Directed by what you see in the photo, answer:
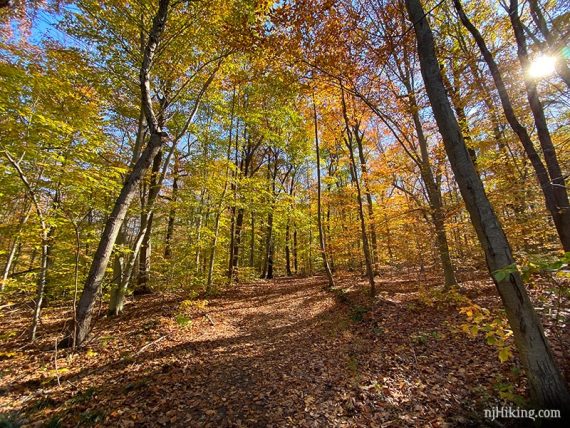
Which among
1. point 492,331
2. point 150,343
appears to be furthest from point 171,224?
point 492,331

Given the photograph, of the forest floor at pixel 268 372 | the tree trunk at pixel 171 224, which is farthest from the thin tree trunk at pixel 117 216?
the tree trunk at pixel 171 224

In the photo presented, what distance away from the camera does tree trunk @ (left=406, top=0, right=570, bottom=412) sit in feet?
8.45

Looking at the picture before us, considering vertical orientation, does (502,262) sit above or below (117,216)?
below

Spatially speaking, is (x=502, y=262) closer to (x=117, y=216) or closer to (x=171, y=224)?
(x=117, y=216)

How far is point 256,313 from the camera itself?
8.63m

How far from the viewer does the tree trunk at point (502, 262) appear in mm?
2576

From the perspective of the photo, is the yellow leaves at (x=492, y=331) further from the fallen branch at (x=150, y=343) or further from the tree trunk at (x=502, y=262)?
the fallen branch at (x=150, y=343)

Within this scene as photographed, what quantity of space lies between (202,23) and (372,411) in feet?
32.7

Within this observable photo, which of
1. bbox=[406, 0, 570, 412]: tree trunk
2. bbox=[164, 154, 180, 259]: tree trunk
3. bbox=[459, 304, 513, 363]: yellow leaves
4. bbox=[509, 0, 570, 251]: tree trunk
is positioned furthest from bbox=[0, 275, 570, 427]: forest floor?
bbox=[164, 154, 180, 259]: tree trunk

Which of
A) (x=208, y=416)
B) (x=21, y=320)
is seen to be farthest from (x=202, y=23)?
(x=21, y=320)

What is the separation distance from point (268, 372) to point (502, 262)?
4.19 meters

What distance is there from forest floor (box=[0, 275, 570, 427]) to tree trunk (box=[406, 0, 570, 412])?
46 centimetres

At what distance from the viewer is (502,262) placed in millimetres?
2754

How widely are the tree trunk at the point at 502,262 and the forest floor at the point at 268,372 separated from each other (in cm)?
46
